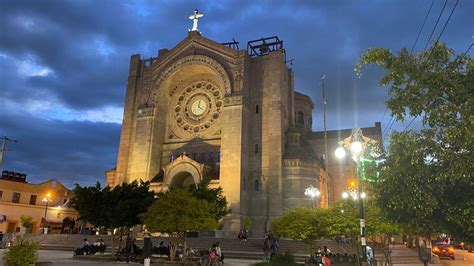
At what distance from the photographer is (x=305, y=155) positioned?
40250 millimetres

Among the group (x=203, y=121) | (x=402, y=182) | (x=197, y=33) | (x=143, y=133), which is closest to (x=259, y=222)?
(x=203, y=121)

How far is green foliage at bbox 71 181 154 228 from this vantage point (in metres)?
25.0

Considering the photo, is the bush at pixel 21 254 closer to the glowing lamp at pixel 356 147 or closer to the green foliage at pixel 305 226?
the glowing lamp at pixel 356 147

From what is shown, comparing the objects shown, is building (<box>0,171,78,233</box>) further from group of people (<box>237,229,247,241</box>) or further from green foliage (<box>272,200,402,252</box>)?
green foliage (<box>272,200,402,252</box>)

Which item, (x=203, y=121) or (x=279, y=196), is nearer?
(x=279, y=196)

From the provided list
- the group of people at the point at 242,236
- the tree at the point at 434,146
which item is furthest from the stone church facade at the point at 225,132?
the tree at the point at 434,146

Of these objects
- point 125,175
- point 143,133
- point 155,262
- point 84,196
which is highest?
point 143,133

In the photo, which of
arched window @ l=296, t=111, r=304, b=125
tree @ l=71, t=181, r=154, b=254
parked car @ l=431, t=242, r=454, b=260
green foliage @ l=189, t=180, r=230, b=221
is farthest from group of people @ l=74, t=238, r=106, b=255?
arched window @ l=296, t=111, r=304, b=125

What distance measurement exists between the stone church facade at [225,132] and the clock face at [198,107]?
0.13 m

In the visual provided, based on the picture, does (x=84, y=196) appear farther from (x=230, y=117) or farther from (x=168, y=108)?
(x=168, y=108)

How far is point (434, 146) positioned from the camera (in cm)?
962

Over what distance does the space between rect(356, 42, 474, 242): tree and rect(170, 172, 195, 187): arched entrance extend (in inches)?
1286

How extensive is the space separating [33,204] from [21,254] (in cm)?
4312

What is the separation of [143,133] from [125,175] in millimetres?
5525
